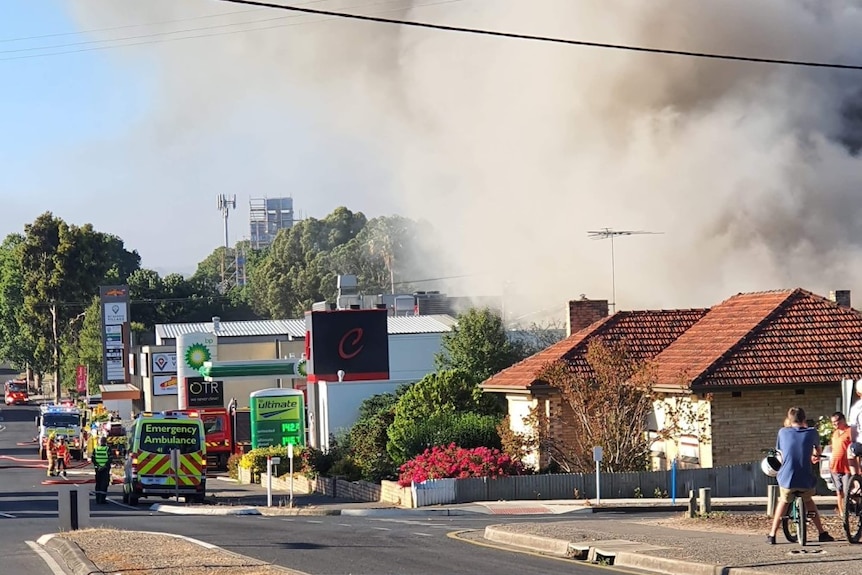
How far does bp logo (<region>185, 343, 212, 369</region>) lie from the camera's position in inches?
2283

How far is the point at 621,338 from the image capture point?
34344 mm

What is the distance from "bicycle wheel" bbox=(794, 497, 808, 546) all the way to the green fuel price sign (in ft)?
98.6

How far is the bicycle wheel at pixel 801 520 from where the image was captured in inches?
552

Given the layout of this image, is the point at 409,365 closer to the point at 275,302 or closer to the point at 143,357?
the point at 143,357

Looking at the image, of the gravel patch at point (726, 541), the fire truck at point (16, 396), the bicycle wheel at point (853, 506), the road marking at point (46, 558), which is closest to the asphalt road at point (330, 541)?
the road marking at point (46, 558)

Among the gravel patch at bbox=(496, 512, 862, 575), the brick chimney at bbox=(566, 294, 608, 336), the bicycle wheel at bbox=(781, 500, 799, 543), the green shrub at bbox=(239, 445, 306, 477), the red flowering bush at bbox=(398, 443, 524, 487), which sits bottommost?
the green shrub at bbox=(239, 445, 306, 477)

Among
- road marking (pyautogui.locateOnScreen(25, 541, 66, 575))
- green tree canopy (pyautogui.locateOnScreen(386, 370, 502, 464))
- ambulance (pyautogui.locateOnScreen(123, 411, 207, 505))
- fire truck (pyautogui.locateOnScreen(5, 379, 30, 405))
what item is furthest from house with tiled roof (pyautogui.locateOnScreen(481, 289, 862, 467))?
fire truck (pyautogui.locateOnScreen(5, 379, 30, 405))

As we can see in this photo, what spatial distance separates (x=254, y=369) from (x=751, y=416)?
2597 cm

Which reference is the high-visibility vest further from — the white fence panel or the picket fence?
the white fence panel

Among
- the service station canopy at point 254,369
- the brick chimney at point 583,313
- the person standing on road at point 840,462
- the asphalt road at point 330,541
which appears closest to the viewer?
the asphalt road at point 330,541

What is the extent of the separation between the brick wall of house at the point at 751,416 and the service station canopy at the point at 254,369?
24.8m

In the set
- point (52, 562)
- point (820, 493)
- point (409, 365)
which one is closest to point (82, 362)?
point (409, 365)

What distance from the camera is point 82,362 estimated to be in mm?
95688

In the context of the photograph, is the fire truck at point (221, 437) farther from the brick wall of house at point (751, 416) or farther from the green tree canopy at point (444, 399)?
the brick wall of house at point (751, 416)
